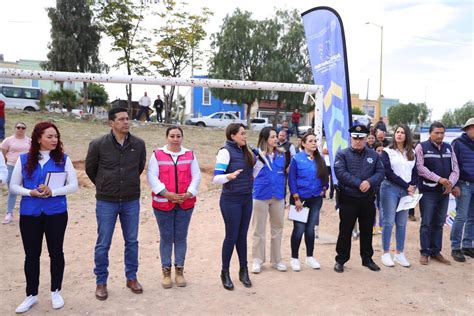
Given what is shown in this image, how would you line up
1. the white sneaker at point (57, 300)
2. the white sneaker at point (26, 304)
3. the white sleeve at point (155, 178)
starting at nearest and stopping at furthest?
the white sneaker at point (26, 304) < the white sneaker at point (57, 300) < the white sleeve at point (155, 178)

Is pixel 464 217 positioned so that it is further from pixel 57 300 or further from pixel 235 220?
pixel 57 300

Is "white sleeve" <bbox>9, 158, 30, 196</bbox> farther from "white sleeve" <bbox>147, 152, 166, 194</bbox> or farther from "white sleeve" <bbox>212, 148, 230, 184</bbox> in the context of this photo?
"white sleeve" <bbox>212, 148, 230, 184</bbox>

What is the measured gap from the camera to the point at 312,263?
5.18 metres

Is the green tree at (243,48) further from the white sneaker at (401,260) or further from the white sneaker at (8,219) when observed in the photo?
the white sneaker at (401,260)

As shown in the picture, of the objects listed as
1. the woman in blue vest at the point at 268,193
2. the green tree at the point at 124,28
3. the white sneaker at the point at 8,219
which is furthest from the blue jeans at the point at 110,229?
the green tree at the point at 124,28

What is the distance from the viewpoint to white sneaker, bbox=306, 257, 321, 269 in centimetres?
515

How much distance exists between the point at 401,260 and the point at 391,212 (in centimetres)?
69

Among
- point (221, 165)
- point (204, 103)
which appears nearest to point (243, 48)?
point (204, 103)

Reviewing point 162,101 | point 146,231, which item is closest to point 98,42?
point 162,101

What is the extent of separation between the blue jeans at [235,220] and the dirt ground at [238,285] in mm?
386

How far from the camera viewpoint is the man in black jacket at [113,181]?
3.96 m

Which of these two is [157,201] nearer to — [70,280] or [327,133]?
[70,280]

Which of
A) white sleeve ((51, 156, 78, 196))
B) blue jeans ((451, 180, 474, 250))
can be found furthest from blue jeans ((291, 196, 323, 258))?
white sleeve ((51, 156, 78, 196))

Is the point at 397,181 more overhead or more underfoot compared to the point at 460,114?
more underfoot
